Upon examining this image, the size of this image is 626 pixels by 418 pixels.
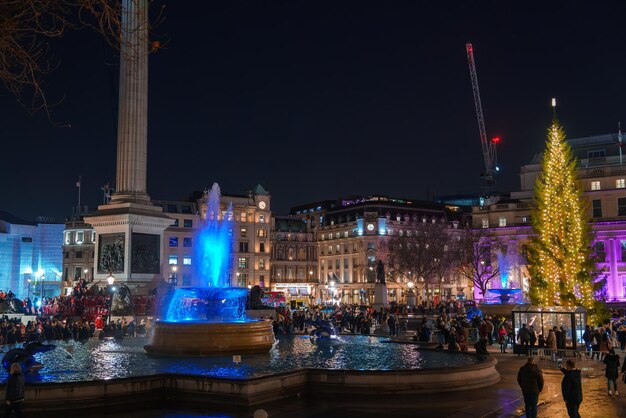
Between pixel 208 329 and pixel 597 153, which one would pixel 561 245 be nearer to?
pixel 208 329

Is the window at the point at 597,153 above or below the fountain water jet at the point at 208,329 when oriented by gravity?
above

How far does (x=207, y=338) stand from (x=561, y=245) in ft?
74.1

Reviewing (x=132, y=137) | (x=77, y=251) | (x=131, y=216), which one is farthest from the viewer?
(x=77, y=251)

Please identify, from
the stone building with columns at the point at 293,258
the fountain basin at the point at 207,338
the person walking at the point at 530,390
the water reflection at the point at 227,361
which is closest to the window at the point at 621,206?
the stone building with columns at the point at 293,258

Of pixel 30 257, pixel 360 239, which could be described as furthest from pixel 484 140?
pixel 30 257

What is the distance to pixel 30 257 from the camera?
9581cm

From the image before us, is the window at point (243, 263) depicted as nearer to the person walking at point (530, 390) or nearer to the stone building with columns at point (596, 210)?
the stone building with columns at point (596, 210)

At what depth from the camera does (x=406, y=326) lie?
3966cm

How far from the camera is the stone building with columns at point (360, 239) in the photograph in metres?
110

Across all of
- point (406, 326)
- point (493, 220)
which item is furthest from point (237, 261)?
point (406, 326)

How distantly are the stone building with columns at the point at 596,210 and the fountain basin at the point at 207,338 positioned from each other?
52.8m

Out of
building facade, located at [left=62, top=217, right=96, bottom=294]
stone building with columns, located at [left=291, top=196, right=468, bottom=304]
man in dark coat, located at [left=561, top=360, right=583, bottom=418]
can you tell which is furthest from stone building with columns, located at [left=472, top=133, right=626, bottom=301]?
man in dark coat, located at [left=561, top=360, right=583, bottom=418]

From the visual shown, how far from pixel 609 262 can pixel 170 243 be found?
199 feet

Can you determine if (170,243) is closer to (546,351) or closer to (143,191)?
(143,191)
